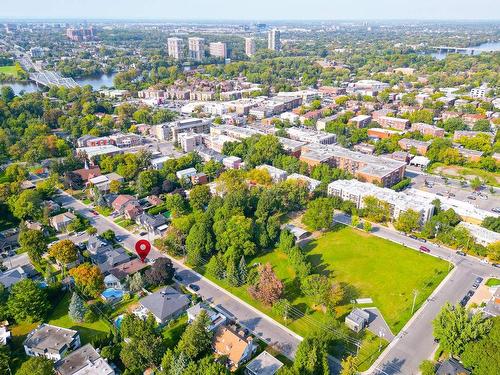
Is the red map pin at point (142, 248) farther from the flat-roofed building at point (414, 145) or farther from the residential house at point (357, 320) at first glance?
the flat-roofed building at point (414, 145)

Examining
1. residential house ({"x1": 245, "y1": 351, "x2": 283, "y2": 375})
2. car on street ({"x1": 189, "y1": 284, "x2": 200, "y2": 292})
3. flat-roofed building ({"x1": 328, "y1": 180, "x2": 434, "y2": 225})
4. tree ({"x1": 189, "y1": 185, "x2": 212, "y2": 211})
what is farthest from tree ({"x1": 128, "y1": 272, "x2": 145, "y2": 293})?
flat-roofed building ({"x1": 328, "y1": 180, "x2": 434, "y2": 225})

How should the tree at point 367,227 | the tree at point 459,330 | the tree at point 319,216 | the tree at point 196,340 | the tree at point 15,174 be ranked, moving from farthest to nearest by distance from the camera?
the tree at point 15,174
the tree at point 367,227
the tree at point 319,216
the tree at point 459,330
the tree at point 196,340

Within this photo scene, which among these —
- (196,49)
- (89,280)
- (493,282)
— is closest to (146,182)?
(89,280)

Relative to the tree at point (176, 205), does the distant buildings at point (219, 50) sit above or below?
above

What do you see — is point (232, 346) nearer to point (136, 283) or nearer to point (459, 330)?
point (136, 283)

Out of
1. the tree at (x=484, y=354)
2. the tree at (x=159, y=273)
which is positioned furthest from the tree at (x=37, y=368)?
the tree at (x=484, y=354)

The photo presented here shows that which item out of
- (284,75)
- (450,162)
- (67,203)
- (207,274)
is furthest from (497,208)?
(284,75)
